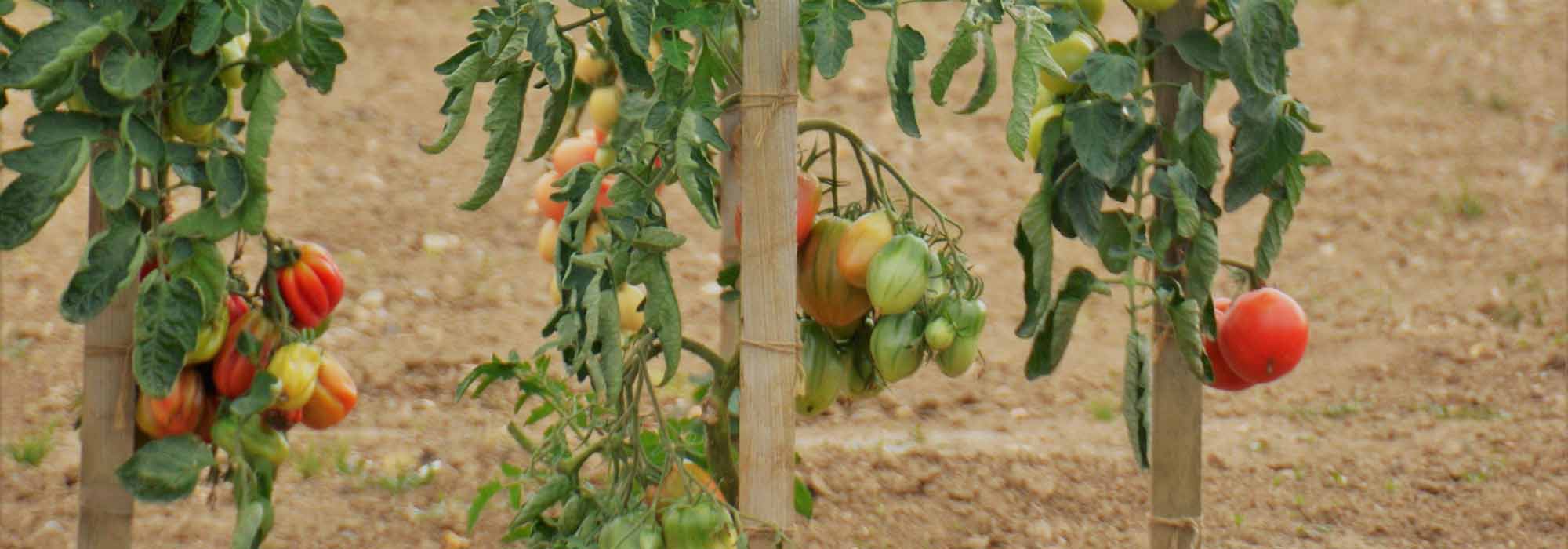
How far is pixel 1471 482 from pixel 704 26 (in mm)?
1957

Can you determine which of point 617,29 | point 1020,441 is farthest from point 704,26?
point 1020,441

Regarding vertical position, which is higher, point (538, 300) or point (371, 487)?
point (538, 300)

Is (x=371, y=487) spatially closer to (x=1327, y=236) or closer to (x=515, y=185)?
(x=515, y=185)

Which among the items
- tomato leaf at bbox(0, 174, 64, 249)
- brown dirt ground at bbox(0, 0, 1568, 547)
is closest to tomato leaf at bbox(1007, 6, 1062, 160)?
tomato leaf at bbox(0, 174, 64, 249)

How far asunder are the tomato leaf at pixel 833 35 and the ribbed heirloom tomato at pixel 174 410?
86 cm

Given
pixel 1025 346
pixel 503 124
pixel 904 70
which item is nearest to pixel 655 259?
pixel 503 124

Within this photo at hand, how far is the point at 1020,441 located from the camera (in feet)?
10.8

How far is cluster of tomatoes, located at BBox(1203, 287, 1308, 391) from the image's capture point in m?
1.97

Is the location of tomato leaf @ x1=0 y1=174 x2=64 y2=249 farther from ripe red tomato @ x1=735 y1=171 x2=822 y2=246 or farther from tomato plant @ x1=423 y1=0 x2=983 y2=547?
ripe red tomato @ x1=735 y1=171 x2=822 y2=246

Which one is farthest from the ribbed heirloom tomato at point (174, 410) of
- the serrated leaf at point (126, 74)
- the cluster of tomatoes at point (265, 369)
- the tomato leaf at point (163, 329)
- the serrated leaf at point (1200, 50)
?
the serrated leaf at point (1200, 50)

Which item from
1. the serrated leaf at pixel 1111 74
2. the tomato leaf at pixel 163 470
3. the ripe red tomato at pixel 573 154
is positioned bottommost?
the tomato leaf at pixel 163 470

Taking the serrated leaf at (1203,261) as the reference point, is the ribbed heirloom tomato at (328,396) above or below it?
below

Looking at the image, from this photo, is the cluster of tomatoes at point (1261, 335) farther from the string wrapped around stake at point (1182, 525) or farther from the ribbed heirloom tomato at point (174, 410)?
the ribbed heirloom tomato at point (174, 410)

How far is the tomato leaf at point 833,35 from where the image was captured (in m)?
1.65
